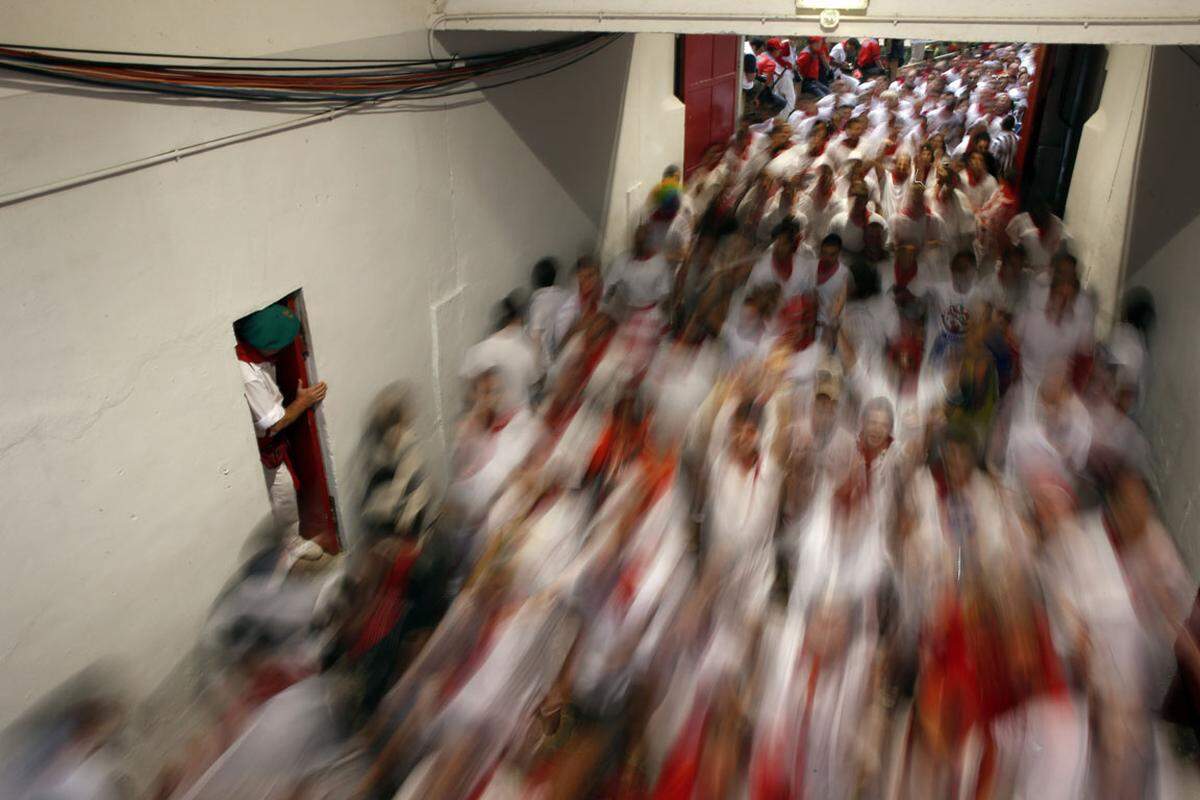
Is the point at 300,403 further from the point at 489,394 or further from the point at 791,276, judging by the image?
the point at 791,276

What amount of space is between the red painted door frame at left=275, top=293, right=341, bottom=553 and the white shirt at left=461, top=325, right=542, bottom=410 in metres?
1.20

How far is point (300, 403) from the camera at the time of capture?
4258 millimetres

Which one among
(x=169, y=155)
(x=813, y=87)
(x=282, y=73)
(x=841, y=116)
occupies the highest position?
(x=282, y=73)

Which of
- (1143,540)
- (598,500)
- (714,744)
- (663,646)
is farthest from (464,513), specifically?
Answer: (1143,540)

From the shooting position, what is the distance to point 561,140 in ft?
23.2

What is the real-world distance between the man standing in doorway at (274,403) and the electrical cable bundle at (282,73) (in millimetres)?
974

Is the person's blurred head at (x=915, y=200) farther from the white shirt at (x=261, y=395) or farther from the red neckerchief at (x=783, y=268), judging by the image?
the white shirt at (x=261, y=395)

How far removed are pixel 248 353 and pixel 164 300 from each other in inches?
25.5

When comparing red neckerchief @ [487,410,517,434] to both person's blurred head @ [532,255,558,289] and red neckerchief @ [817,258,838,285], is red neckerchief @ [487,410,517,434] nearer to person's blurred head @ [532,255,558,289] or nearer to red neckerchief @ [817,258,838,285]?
person's blurred head @ [532,255,558,289]

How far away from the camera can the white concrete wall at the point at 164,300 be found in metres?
2.83

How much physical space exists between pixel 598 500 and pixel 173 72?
2.60 metres

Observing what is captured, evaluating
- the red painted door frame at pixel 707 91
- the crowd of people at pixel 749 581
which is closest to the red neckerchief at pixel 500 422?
the crowd of people at pixel 749 581

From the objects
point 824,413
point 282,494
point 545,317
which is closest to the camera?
point 282,494

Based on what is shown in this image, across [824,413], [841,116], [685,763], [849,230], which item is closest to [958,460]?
[824,413]
